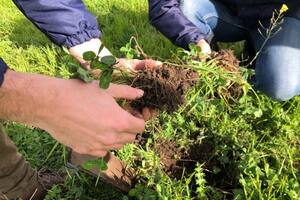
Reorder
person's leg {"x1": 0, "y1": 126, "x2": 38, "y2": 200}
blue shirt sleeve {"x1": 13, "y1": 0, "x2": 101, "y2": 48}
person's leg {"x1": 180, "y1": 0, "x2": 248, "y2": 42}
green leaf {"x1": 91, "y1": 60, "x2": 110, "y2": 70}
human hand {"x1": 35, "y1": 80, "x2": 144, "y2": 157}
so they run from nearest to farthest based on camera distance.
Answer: human hand {"x1": 35, "y1": 80, "x2": 144, "y2": 157} < green leaf {"x1": 91, "y1": 60, "x2": 110, "y2": 70} < person's leg {"x1": 0, "y1": 126, "x2": 38, "y2": 200} < blue shirt sleeve {"x1": 13, "y1": 0, "x2": 101, "y2": 48} < person's leg {"x1": 180, "y1": 0, "x2": 248, "y2": 42}

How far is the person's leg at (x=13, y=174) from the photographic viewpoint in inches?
71.2

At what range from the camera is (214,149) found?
6.39 feet

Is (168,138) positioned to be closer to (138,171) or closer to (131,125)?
(138,171)

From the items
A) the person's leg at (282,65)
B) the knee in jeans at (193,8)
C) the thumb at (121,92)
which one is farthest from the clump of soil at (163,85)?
the knee in jeans at (193,8)

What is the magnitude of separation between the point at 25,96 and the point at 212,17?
1539 mm

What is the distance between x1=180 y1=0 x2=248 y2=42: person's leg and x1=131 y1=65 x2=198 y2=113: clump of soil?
0.83m

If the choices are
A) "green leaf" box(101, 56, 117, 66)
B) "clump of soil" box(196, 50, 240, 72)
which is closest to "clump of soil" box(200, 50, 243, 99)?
"clump of soil" box(196, 50, 240, 72)

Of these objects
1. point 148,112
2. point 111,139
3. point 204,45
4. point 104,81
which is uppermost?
point 104,81

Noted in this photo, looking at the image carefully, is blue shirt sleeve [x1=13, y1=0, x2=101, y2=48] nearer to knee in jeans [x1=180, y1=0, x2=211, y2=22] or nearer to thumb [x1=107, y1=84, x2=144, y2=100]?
knee in jeans [x1=180, y1=0, x2=211, y2=22]

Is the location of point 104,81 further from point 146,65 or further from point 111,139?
point 146,65

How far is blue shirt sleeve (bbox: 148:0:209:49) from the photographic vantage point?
228 cm

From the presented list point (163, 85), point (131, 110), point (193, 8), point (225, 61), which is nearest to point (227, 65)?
point (225, 61)

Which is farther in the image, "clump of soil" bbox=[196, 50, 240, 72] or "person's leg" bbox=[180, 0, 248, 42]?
"person's leg" bbox=[180, 0, 248, 42]

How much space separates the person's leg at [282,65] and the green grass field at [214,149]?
0.20 ft
